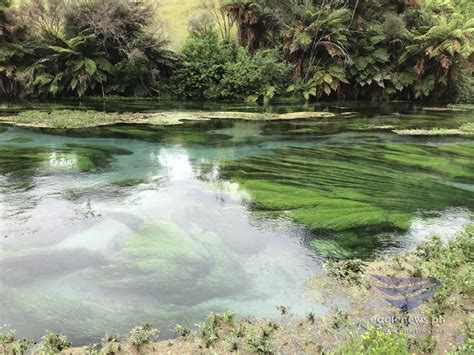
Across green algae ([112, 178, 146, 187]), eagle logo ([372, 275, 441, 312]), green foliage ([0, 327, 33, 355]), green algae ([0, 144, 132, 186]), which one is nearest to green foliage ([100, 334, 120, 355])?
green foliage ([0, 327, 33, 355])

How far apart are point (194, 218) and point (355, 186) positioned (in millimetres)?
2580

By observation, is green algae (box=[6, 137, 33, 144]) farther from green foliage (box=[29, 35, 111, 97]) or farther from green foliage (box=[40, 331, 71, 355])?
green foliage (box=[29, 35, 111, 97])

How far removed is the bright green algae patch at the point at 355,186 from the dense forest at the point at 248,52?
10.4 m

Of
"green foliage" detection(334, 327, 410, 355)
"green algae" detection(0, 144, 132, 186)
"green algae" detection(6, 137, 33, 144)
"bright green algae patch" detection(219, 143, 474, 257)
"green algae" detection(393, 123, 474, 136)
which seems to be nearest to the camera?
"green foliage" detection(334, 327, 410, 355)

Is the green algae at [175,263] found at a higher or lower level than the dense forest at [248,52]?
lower

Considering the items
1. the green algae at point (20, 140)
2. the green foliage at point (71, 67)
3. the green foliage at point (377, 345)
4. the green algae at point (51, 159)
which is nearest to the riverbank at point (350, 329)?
the green foliage at point (377, 345)

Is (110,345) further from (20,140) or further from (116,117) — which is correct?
(116,117)

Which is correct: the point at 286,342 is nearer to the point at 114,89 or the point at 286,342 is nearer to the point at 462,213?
the point at 462,213

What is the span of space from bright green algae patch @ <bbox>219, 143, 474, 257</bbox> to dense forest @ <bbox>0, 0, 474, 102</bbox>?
10.4m

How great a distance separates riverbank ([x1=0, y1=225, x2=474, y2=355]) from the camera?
275 cm

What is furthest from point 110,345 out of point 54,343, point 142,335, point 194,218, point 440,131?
point 440,131

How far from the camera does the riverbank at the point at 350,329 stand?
2748 mm

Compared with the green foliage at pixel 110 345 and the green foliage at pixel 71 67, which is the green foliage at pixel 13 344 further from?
the green foliage at pixel 71 67

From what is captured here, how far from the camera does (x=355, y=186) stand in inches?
253
